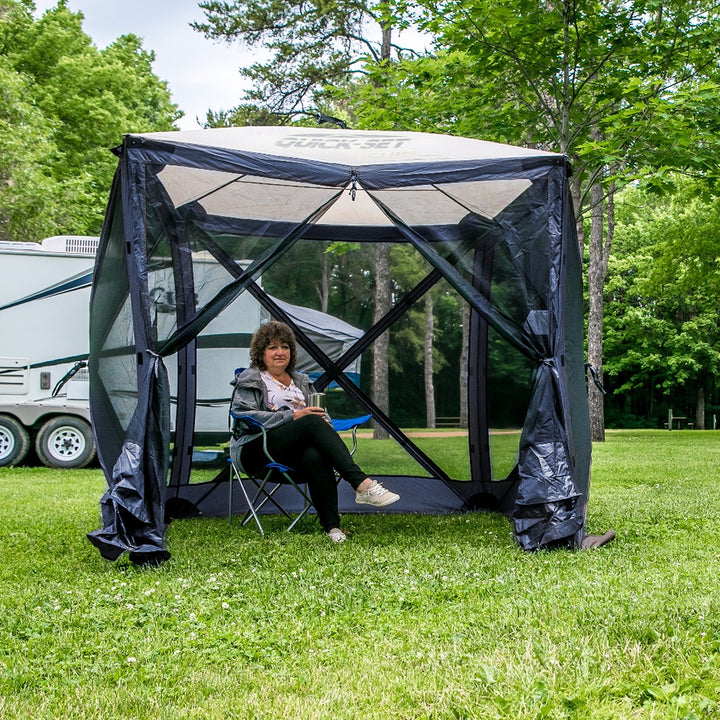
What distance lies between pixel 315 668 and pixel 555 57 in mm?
6438

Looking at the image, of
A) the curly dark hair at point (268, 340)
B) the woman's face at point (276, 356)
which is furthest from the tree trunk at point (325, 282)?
the woman's face at point (276, 356)

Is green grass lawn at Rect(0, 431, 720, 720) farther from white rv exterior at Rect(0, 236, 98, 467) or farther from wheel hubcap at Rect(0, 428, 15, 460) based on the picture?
wheel hubcap at Rect(0, 428, 15, 460)

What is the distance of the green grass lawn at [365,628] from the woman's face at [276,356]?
3.34ft

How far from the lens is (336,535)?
4.38 meters

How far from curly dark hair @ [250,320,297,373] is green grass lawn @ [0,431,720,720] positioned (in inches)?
41.7

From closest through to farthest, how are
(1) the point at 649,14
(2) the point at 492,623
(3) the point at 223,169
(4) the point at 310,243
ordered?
1. (2) the point at 492,623
2. (3) the point at 223,169
3. (4) the point at 310,243
4. (1) the point at 649,14

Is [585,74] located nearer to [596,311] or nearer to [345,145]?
[345,145]

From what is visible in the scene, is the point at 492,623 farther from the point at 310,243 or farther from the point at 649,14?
the point at 649,14

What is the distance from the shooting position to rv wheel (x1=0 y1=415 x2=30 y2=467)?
9078 mm

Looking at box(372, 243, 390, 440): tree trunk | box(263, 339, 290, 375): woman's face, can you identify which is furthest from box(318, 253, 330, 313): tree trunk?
box(263, 339, 290, 375): woman's face

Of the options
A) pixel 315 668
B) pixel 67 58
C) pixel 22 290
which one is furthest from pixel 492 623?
pixel 67 58

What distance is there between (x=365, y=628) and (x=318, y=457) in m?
1.82

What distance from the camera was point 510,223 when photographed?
4.39m

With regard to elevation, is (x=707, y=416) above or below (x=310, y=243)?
below
